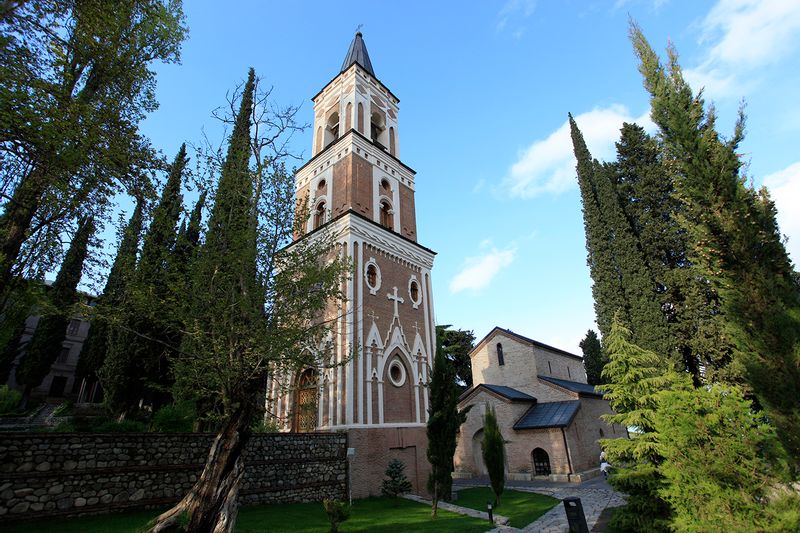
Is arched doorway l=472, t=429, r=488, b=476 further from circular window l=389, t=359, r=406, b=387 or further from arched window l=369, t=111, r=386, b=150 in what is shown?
arched window l=369, t=111, r=386, b=150

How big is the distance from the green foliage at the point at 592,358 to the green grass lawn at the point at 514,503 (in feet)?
99.4

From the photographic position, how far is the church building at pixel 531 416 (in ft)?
74.3

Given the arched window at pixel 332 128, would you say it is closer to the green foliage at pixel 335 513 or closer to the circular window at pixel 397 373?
the circular window at pixel 397 373

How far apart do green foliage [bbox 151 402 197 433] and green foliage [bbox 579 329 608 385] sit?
41728 millimetres

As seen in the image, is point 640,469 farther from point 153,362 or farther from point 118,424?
point 153,362

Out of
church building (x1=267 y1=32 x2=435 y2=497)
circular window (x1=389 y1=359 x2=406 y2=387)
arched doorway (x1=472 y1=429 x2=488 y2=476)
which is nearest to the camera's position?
church building (x1=267 y1=32 x2=435 y2=497)

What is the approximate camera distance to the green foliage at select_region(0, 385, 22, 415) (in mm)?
21903

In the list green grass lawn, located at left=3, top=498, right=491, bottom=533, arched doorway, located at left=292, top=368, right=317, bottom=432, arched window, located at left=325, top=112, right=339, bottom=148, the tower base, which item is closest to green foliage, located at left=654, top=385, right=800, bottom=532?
green grass lawn, located at left=3, top=498, right=491, bottom=533

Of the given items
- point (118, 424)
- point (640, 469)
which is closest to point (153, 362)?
point (118, 424)

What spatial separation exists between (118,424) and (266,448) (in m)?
4.90

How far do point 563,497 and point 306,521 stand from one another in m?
12.4

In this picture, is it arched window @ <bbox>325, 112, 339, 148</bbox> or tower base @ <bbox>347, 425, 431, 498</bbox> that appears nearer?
tower base @ <bbox>347, 425, 431, 498</bbox>

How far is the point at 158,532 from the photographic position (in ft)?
21.1

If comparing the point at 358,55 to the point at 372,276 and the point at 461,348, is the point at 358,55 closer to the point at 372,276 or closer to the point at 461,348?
the point at 372,276
